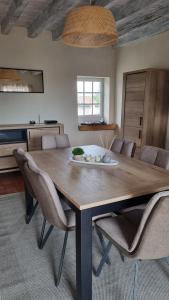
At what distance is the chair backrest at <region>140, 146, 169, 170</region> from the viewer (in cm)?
197

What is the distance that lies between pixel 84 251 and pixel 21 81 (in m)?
3.48

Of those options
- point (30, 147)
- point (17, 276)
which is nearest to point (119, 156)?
point (17, 276)

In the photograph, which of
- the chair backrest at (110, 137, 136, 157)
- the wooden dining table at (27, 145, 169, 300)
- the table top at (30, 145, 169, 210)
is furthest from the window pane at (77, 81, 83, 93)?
the wooden dining table at (27, 145, 169, 300)

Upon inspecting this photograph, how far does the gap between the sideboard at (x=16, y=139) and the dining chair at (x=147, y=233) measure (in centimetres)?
266

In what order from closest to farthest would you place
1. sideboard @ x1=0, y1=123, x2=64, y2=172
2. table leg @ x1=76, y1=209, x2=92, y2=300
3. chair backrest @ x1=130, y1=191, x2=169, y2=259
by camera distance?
1. chair backrest @ x1=130, y1=191, x2=169, y2=259
2. table leg @ x1=76, y1=209, x2=92, y2=300
3. sideboard @ x1=0, y1=123, x2=64, y2=172

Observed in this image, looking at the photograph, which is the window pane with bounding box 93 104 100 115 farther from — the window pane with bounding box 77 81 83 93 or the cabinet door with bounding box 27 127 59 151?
the cabinet door with bounding box 27 127 59 151

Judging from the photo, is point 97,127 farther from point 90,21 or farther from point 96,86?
point 90,21

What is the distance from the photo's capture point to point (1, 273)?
1.64 metres

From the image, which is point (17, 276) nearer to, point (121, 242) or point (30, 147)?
point (121, 242)

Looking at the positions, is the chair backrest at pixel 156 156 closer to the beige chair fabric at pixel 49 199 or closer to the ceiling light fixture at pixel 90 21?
the beige chair fabric at pixel 49 199

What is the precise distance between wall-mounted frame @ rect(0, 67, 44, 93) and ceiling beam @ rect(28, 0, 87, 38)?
0.66 meters

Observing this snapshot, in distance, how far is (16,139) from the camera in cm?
387

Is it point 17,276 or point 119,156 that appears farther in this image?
point 119,156

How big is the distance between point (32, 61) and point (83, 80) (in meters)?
1.18
